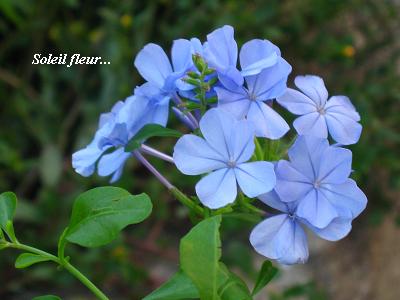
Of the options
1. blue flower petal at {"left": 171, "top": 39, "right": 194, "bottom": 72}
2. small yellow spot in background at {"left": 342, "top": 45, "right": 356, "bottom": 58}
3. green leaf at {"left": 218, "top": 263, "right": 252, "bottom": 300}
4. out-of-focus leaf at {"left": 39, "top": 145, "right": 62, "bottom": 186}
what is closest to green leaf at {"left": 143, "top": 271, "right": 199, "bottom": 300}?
green leaf at {"left": 218, "top": 263, "right": 252, "bottom": 300}

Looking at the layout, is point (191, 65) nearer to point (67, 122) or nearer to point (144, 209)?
point (144, 209)

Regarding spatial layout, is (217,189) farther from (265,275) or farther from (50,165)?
(50,165)

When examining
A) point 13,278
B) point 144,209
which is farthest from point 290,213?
point 13,278

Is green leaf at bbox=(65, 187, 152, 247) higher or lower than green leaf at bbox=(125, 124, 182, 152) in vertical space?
lower

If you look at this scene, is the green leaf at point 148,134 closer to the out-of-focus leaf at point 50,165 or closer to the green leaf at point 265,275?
the green leaf at point 265,275

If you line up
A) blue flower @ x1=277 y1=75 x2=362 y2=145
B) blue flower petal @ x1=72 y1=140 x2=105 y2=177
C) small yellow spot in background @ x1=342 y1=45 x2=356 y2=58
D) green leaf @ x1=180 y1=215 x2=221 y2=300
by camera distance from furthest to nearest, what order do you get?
small yellow spot in background @ x1=342 y1=45 x2=356 y2=58, blue flower petal @ x1=72 y1=140 x2=105 y2=177, blue flower @ x1=277 y1=75 x2=362 y2=145, green leaf @ x1=180 y1=215 x2=221 y2=300

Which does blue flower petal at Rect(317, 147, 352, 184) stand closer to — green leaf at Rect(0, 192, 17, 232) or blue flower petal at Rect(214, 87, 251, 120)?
blue flower petal at Rect(214, 87, 251, 120)
